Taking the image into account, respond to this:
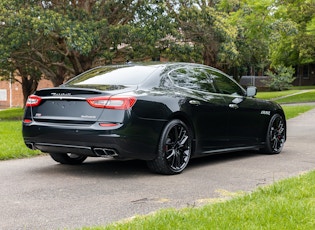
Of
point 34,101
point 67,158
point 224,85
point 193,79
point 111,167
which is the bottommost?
point 111,167

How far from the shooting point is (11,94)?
51.7 meters

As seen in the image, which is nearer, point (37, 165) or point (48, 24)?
point (37, 165)

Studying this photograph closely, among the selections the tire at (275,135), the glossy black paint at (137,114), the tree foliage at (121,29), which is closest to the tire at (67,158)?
the glossy black paint at (137,114)

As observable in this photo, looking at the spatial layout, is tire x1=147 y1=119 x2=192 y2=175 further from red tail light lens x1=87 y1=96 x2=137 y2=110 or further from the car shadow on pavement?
red tail light lens x1=87 y1=96 x2=137 y2=110

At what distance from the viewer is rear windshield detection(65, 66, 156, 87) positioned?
727 cm

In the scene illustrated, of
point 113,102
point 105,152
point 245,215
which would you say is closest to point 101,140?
point 105,152

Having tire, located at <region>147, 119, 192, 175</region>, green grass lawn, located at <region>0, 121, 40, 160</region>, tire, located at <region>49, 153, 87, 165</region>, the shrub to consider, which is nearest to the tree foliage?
green grass lawn, located at <region>0, 121, 40, 160</region>

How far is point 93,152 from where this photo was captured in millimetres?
6656

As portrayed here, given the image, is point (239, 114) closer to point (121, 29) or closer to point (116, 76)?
point (116, 76)

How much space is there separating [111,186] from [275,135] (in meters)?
4.32

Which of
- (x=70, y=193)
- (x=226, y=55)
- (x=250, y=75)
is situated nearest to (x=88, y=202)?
(x=70, y=193)

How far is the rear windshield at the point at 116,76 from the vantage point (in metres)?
7.27

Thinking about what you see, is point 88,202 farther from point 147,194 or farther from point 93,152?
point 93,152

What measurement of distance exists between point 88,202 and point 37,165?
2.73 metres
